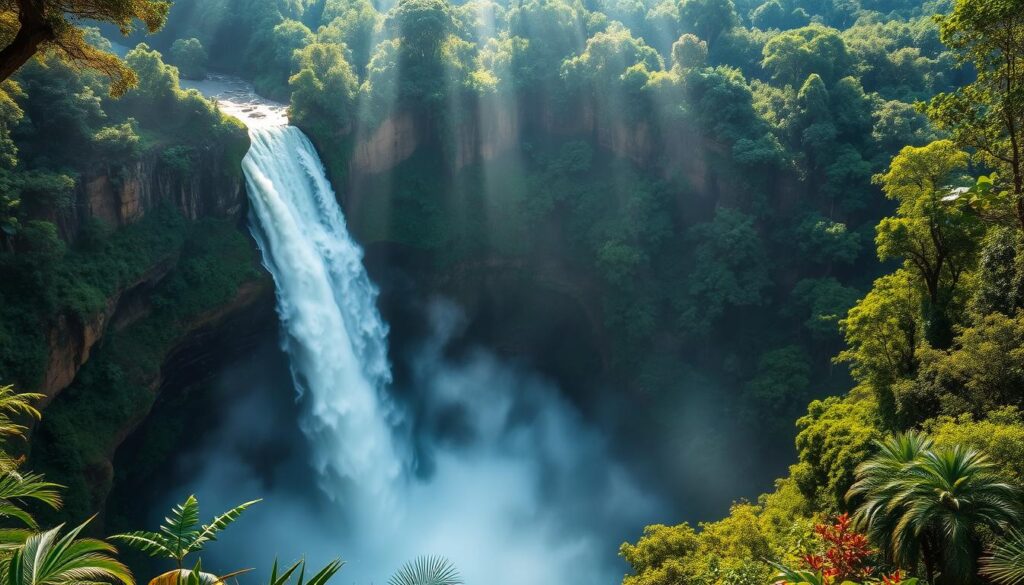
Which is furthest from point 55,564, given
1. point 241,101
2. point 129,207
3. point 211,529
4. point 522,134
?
point 241,101

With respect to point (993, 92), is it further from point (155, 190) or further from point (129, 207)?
point (155, 190)

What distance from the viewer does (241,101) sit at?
1628 inches

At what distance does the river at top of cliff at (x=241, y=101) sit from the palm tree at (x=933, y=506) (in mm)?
28997

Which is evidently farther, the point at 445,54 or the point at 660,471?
the point at 445,54

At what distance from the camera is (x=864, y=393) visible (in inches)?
822

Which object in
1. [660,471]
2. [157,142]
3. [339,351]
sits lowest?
[660,471]

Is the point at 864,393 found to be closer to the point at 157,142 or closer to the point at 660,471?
the point at 660,471

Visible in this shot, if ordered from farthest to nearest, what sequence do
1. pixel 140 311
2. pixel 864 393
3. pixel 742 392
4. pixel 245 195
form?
pixel 742 392
pixel 245 195
pixel 140 311
pixel 864 393

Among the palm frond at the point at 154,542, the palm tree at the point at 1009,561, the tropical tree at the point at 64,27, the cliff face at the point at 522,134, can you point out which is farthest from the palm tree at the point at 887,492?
the cliff face at the point at 522,134

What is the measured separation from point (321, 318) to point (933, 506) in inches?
945

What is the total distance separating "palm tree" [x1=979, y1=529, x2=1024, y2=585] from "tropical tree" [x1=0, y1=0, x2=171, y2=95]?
1384 centimetres

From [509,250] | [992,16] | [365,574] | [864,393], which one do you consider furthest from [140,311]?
[992,16]

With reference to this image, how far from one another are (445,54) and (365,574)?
79.1 ft

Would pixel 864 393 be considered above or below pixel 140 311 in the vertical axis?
below
